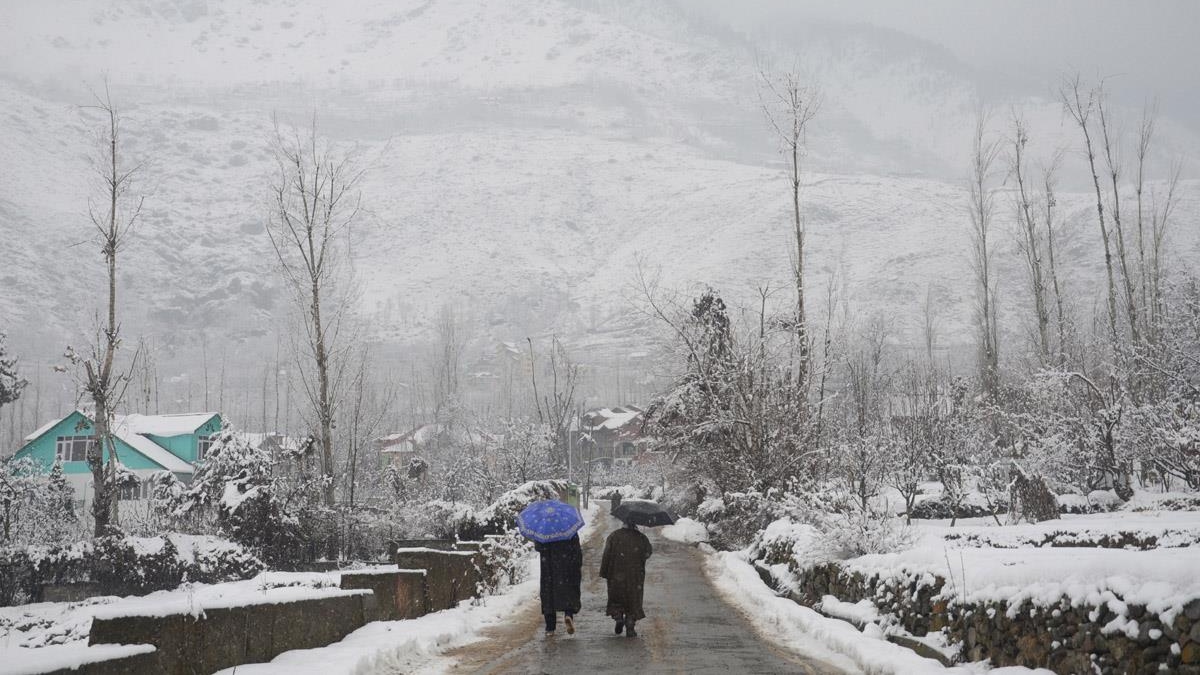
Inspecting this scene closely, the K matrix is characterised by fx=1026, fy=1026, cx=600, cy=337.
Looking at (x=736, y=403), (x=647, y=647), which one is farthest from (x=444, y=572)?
(x=736, y=403)

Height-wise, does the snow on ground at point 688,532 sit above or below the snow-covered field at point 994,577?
below

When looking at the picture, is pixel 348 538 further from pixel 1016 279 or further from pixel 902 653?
pixel 1016 279

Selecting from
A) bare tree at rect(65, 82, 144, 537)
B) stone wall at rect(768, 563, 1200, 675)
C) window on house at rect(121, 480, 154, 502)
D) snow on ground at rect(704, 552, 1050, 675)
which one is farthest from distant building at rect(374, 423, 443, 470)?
stone wall at rect(768, 563, 1200, 675)

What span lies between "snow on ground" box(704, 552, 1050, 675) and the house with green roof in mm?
41270

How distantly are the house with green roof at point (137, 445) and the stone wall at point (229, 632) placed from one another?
44.2 metres

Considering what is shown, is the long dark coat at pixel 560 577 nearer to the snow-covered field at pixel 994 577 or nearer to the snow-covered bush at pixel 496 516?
the snow-covered field at pixel 994 577

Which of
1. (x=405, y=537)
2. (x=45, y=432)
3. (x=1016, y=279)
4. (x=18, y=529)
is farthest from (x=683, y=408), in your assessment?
(x=1016, y=279)

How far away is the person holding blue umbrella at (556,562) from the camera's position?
1384cm

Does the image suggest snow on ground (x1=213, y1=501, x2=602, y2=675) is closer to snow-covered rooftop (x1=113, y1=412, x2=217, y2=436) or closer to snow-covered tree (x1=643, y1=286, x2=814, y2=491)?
snow-covered tree (x1=643, y1=286, x2=814, y2=491)

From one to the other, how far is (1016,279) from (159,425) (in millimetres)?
144480

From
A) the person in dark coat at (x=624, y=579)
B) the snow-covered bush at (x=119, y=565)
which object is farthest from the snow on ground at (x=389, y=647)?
the snow-covered bush at (x=119, y=565)

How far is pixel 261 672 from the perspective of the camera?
30.1 ft

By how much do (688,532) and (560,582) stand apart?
27.4 metres

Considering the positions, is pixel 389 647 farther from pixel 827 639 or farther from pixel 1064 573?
pixel 1064 573
